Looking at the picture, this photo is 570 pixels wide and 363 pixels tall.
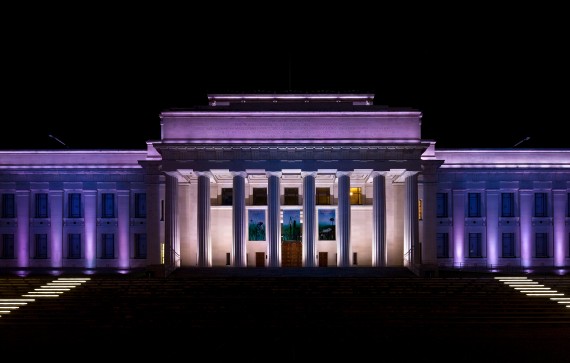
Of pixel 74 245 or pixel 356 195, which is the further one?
pixel 356 195

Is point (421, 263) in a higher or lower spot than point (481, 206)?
lower

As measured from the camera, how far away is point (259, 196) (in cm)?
5991

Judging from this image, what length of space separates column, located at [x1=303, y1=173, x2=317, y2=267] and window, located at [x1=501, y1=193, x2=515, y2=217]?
16634 mm

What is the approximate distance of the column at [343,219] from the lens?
172 feet

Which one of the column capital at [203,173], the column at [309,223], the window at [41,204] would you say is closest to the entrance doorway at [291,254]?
the column at [309,223]

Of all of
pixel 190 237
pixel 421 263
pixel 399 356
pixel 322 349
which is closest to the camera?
pixel 399 356

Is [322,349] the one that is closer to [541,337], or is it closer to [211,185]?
[541,337]

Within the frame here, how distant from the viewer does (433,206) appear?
5441cm

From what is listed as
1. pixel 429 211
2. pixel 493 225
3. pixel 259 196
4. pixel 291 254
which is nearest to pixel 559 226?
pixel 493 225

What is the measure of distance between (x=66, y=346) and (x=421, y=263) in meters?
29.9

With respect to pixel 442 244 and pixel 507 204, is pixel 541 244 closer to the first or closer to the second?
pixel 507 204

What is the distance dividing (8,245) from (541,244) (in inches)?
1706

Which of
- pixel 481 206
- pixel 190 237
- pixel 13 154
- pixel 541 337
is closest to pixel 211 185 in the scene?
pixel 190 237

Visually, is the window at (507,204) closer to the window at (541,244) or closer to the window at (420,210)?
the window at (541,244)
